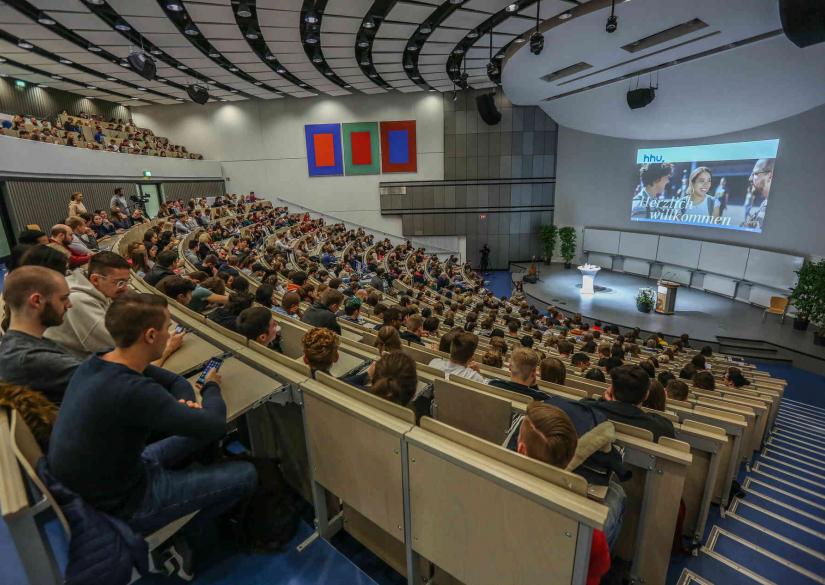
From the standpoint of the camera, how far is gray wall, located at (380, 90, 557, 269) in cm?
1855

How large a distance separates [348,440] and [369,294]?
556 cm

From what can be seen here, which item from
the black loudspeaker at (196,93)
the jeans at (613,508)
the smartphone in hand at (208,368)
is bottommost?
the jeans at (613,508)

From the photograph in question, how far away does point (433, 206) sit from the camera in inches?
763

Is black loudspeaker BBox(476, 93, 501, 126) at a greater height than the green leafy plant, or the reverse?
black loudspeaker BBox(476, 93, 501, 126)

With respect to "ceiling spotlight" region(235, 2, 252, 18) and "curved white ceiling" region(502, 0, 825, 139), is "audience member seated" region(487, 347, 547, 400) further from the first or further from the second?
"ceiling spotlight" region(235, 2, 252, 18)

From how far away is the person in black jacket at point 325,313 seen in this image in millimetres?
3920

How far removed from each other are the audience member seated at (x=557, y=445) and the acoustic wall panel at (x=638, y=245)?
1620 centimetres

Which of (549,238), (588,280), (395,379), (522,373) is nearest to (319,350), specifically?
(395,379)

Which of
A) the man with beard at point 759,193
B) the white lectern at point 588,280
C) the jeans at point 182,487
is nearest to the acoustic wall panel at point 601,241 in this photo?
the white lectern at point 588,280

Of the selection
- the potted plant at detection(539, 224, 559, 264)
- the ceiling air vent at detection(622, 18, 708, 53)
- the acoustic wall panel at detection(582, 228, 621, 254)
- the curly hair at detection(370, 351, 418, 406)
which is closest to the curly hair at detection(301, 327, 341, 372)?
the curly hair at detection(370, 351, 418, 406)

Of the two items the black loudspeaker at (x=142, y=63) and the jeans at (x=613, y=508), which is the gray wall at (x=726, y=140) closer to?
the jeans at (x=613, y=508)

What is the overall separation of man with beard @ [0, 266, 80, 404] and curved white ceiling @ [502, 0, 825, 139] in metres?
9.38

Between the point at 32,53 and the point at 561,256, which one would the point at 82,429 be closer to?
the point at 32,53

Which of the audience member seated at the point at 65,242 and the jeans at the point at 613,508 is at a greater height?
the audience member seated at the point at 65,242
